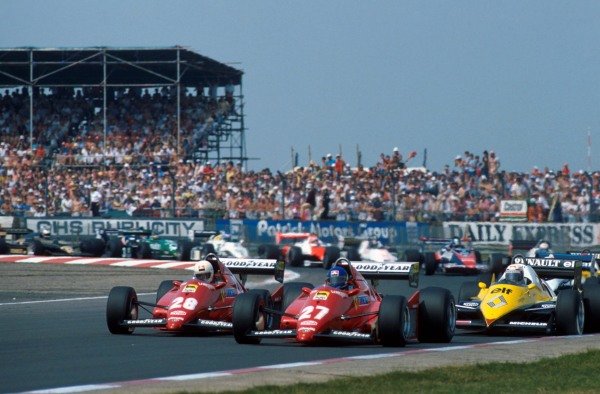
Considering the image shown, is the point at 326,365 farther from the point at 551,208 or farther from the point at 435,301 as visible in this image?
the point at 551,208

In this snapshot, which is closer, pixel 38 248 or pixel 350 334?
pixel 350 334

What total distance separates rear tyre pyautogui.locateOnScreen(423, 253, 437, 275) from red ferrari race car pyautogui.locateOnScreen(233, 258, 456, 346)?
633 inches

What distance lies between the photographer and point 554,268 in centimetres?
1791

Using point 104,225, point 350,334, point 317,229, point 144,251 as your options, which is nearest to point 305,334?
point 350,334

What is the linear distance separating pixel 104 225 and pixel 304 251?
7.68 m

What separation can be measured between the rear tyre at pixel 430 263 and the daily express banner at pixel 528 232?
3877 mm

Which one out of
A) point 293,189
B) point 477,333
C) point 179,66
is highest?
point 179,66

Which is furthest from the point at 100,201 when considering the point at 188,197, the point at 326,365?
the point at 326,365

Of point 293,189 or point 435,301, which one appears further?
point 293,189

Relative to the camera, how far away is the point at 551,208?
3412cm

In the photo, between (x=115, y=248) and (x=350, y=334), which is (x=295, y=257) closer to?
(x=115, y=248)

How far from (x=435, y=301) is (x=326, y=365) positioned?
11.1 feet

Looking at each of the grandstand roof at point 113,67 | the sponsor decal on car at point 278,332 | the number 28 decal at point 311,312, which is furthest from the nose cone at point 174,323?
the grandstand roof at point 113,67

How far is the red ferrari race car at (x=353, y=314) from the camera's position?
13.7 metres
